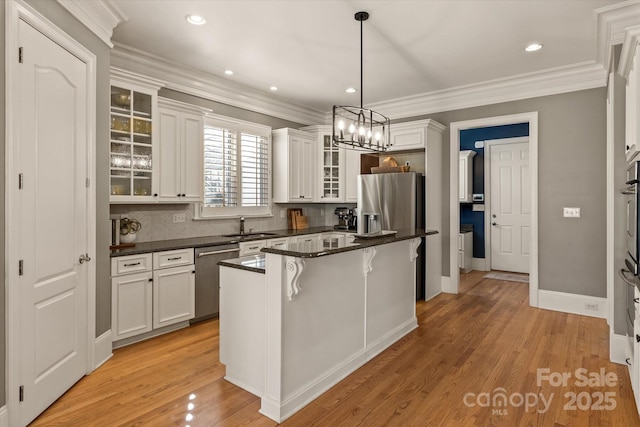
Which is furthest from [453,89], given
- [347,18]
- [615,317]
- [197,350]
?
[197,350]

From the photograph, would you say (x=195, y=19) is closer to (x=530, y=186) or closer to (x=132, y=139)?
(x=132, y=139)

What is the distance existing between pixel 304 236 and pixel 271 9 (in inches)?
114

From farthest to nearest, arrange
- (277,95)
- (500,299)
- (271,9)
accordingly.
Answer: (277,95), (500,299), (271,9)

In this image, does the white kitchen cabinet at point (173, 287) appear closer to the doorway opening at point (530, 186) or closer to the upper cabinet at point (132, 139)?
the upper cabinet at point (132, 139)

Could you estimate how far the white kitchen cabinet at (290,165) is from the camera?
17.2 ft

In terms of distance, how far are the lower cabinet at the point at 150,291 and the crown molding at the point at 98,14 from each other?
1873 millimetres

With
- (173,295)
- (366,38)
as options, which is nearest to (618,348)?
(366,38)

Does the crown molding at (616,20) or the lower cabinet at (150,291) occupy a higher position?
the crown molding at (616,20)

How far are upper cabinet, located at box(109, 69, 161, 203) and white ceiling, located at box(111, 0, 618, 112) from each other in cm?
46

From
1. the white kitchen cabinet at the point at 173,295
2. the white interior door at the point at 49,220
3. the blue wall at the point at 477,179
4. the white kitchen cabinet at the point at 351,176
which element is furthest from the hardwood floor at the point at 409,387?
the blue wall at the point at 477,179

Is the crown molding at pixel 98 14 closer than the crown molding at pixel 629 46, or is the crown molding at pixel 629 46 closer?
the crown molding at pixel 629 46

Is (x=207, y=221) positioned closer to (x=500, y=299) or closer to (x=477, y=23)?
(x=477, y=23)

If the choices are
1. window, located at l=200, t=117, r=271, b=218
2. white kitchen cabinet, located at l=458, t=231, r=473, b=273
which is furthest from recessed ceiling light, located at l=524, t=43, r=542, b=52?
white kitchen cabinet, located at l=458, t=231, r=473, b=273

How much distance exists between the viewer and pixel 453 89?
16.2ft
